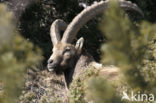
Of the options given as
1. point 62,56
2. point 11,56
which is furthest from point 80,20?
point 11,56

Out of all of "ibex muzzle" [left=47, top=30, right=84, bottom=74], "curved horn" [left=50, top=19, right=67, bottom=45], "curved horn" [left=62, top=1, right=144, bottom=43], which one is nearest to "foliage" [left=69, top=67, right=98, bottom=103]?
"ibex muzzle" [left=47, top=30, right=84, bottom=74]

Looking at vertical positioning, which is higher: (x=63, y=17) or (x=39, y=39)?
(x=63, y=17)

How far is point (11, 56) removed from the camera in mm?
1625

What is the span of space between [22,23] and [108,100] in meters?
7.86

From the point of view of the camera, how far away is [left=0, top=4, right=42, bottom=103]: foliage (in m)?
1.66

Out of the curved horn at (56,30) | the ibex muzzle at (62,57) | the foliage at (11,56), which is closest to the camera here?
the foliage at (11,56)

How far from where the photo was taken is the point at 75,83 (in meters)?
5.26

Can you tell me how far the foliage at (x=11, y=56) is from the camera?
5.46ft

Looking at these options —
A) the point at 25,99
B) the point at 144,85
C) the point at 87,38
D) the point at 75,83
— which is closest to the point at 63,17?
the point at 87,38

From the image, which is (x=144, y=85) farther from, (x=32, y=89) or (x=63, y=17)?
(x=63, y=17)

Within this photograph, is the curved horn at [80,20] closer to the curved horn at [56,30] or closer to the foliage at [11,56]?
the curved horn at [56,30]

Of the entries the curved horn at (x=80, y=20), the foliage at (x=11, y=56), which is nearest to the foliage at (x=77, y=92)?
the curved horn at (x=80, y=20)

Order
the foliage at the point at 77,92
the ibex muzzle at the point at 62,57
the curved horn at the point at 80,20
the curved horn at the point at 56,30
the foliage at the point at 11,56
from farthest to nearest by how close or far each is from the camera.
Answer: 1. the curved horn at the point at 56,30
2. the curved horn at the point at 80,20
3. the ibex muzzle at the point at 62,57
4. the foliage at the point at 77,92
5. the foliage at the point at 11,56

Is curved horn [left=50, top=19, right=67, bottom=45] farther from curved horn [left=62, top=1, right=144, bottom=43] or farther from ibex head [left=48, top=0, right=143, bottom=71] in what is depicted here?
curved horn [left=62, top=1, right=144, bottom=43]
